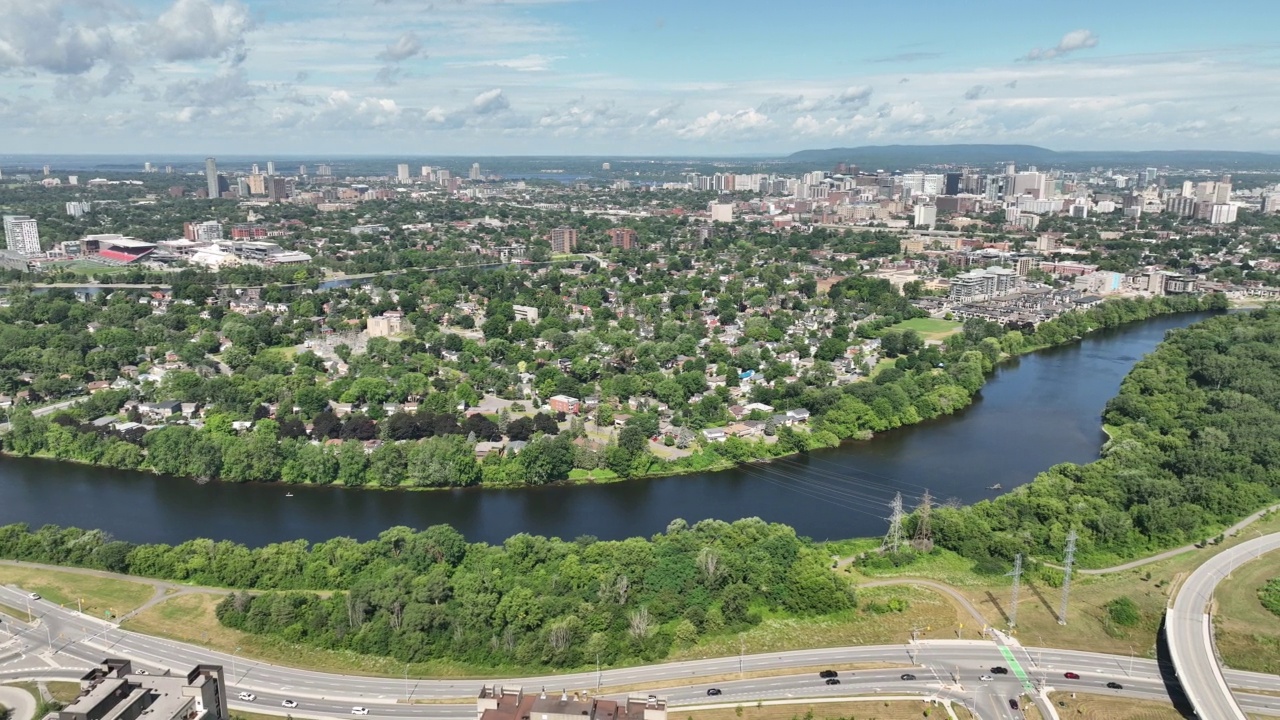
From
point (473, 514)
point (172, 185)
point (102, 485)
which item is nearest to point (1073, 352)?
point (473, 514)

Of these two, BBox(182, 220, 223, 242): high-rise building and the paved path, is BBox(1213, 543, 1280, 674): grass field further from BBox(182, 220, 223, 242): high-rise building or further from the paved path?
BBox(182, 220, 223, 242): high-rise building

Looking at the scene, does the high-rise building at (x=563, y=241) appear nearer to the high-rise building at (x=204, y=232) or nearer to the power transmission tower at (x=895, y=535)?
the high-rise building at (x=204, y=232)

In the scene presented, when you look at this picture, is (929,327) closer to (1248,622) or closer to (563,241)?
(1248,622)

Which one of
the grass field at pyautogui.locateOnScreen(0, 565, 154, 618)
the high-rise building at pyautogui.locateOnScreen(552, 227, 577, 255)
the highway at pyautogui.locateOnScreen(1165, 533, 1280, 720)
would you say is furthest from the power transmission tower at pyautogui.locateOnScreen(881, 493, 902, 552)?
the high-rise building at pyautogui.locateOnScreen(552, 227, 577, 255)

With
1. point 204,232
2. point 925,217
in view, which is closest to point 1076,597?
point 204,232

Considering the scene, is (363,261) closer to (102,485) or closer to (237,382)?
(237,382)

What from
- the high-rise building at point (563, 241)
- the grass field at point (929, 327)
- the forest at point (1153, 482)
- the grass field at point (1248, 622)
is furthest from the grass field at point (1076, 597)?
the high-rise building at point (563, 241)
